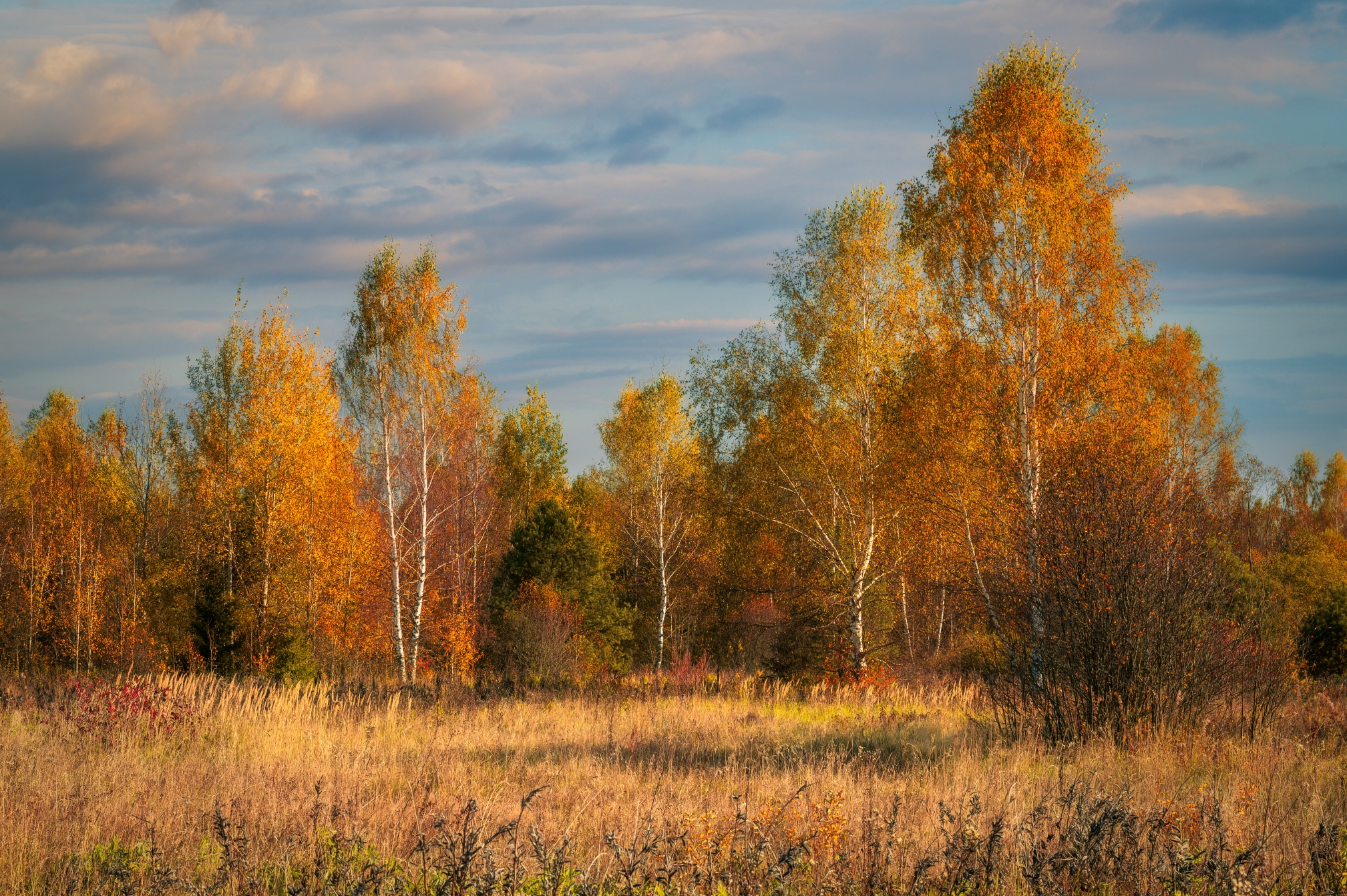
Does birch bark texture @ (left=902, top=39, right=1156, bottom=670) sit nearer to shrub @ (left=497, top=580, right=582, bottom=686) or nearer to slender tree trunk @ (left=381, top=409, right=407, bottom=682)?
shrub @ (left=497, top=580, right=582, bottom=686)

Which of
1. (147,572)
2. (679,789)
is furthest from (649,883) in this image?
(147,572)

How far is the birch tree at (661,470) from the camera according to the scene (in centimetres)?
2889

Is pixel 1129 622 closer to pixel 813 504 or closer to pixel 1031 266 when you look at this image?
pixel 1031 266

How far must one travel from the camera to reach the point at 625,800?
6.83 meters

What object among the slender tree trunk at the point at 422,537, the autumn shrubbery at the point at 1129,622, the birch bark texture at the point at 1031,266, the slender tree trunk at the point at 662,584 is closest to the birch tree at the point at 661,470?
the slender tree trunk at the point at 662,584

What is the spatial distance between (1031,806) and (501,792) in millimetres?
3813

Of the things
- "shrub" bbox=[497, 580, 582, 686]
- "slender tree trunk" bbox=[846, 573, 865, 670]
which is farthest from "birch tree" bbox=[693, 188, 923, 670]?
"shrub" bbox=[497, 580, 582, 686]

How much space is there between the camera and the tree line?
912cm

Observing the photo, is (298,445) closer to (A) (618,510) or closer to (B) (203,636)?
(B) (203,636)

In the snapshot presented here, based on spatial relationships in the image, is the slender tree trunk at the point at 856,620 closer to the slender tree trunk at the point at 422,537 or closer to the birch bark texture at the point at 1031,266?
the birch bark texture at the point at 1031,266

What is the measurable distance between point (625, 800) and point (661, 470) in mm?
22110

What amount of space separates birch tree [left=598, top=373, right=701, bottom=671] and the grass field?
16.9 m

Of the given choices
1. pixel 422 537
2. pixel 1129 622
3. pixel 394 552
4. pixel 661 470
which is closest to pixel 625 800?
pixel 1129 622

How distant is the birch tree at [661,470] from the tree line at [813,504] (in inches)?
5.1
